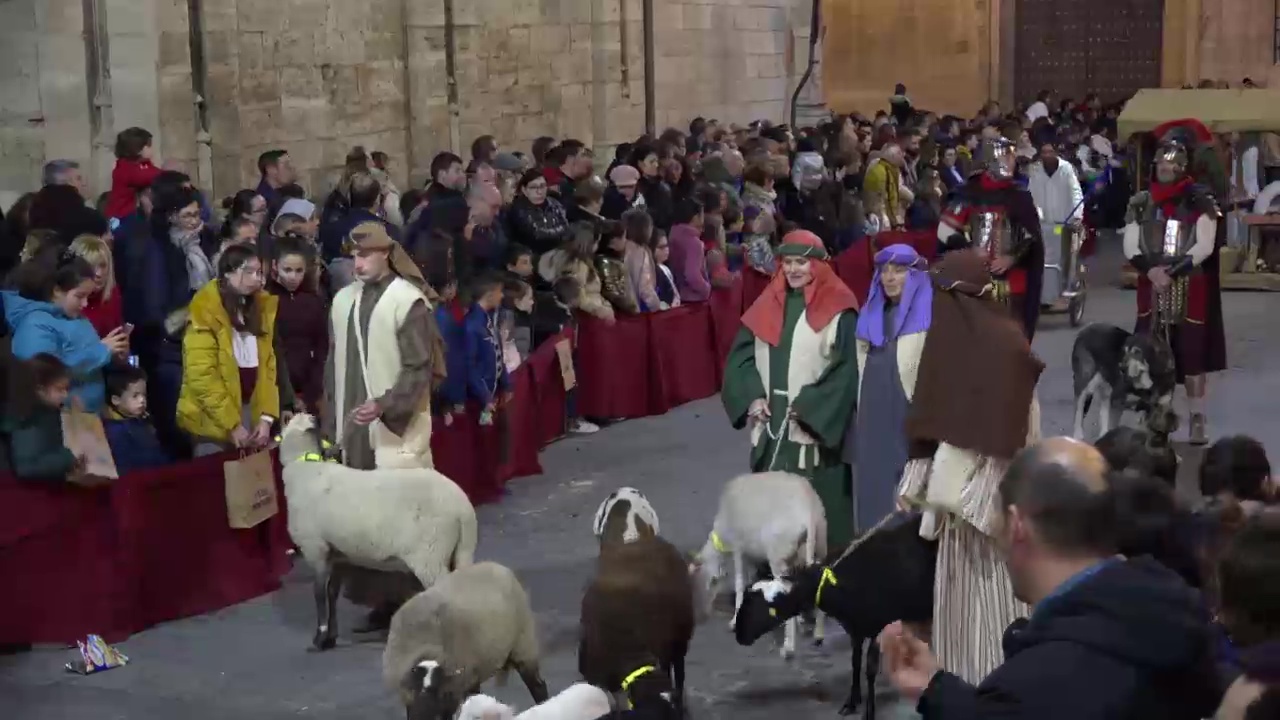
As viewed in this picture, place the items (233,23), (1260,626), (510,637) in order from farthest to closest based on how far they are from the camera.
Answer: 1. (233,23)
2. (510,637)
3. (1260,626)

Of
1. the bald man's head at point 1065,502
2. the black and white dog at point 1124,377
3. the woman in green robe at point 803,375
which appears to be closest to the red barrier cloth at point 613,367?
the black and white dog at point 1124,377

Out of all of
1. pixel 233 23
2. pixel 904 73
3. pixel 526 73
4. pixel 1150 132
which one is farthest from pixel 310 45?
pixel 904 73

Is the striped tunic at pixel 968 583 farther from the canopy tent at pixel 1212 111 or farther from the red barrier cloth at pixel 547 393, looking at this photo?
the canopy tent at pixel 1212 111

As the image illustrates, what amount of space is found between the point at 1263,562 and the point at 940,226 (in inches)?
396

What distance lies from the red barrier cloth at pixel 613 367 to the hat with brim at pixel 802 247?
4826mm

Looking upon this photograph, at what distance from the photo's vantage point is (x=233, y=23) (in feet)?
50.5

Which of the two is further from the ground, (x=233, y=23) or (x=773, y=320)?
(x=233, y=23)

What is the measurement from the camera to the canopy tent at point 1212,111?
20.0 metres

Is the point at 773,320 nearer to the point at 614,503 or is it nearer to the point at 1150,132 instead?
the point at 614,503

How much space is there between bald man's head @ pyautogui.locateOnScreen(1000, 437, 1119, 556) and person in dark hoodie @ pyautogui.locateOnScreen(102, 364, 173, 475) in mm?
5842

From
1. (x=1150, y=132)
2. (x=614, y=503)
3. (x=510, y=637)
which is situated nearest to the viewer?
(x=510, y=637)

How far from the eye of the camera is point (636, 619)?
588 cm

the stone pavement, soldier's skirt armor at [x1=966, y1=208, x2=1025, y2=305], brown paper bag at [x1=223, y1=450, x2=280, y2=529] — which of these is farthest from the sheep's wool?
soldier's skirt armor at [x1=966, y1=208, x2=1025, y2=305]

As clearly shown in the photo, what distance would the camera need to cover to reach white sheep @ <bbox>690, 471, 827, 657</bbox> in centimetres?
780
